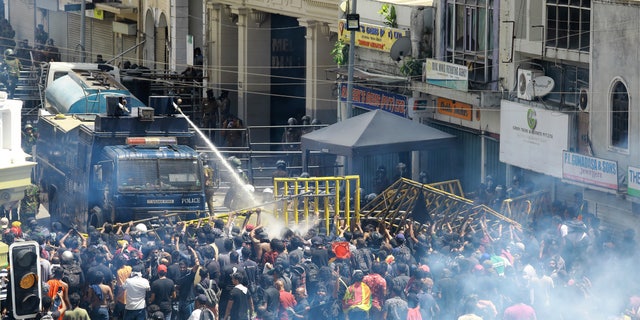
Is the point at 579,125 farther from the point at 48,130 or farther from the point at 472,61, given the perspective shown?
the point at 48,130

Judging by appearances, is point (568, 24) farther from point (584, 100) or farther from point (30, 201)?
point (30, 201)

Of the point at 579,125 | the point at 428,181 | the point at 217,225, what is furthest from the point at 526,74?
the point at 217,225

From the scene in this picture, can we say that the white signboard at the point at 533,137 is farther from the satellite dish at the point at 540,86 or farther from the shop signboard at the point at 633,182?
the shop signboard at the point at 633,182

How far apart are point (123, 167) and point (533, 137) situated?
8.14 meters

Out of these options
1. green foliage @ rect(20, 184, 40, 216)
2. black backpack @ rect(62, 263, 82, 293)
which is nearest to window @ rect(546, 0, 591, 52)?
green foliage @ rect(20, 184, 40, 216)

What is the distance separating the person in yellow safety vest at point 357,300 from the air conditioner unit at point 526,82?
35.3ft

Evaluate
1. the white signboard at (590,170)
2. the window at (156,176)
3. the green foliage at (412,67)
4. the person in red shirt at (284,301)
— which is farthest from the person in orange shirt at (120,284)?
the green foliage at (412,67)

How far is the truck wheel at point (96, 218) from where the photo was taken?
26000mm

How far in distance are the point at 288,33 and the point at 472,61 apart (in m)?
15.8

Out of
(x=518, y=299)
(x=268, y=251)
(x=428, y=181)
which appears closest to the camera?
(x=518, y=299)

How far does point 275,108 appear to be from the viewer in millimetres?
47250

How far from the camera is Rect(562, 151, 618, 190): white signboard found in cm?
2458

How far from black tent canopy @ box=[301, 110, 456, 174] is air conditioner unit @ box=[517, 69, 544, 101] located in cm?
201

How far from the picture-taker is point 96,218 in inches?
1030
